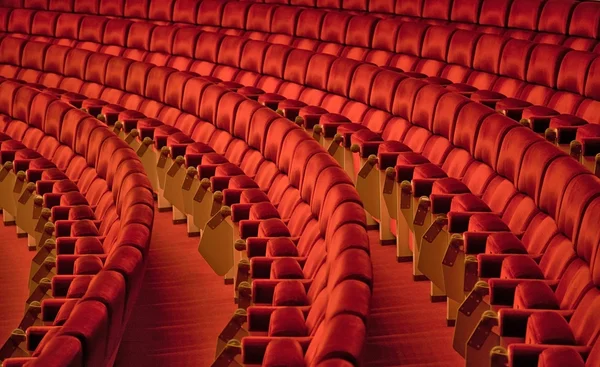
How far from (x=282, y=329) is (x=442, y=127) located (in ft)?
1.09

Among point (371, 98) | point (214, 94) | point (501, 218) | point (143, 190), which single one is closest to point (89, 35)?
point (214, 94)

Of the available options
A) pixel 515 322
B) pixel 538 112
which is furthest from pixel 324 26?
pixel 515 322

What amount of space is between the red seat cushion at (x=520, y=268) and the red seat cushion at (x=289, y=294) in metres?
0.11

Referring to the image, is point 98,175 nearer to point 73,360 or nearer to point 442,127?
point 442,127

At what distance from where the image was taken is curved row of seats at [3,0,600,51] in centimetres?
99

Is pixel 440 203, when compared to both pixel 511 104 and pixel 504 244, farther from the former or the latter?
pixel 511 104

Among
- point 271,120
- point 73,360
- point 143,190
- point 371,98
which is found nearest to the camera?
point 73,360

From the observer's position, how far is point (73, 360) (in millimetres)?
409

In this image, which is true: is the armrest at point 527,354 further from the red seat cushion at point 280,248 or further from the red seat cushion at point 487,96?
the red seat cushion at point 487,96

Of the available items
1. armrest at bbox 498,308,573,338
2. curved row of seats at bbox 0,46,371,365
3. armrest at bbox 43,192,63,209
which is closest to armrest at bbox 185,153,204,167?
curved row of seats at bbox 0,46,371,365

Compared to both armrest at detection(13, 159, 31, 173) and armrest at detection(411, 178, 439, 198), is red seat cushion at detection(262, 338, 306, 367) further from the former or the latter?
armrest at detection(13, 159, 31, 173)

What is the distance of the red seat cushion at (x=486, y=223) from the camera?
0.57m

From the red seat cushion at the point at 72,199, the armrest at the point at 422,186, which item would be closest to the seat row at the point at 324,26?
the armrest at the point at 422,186

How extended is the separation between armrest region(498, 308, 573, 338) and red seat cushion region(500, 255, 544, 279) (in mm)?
47
